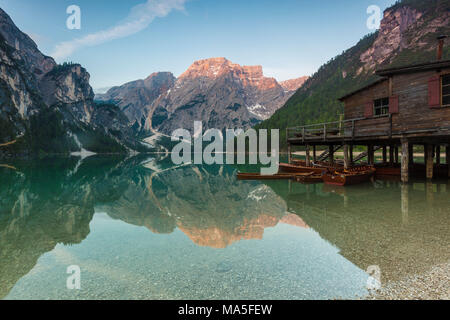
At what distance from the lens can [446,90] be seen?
2078cm

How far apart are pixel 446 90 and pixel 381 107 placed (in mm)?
5268

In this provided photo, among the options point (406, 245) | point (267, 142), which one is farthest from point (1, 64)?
point (406, 245)

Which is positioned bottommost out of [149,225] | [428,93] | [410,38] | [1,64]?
[149,225]

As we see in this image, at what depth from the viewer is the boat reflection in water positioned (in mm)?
6949

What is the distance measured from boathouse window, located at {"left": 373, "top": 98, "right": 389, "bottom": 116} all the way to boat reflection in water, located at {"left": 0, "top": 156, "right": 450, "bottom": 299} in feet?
31.3

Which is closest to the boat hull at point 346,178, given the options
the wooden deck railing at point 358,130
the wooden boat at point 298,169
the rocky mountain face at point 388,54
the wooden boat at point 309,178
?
the wooden boat at point 309,178

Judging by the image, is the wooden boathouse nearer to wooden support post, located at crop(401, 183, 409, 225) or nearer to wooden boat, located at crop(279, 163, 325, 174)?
wooden support post, located at crop(401, 183, 409, 225)

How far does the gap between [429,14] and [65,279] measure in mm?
234913

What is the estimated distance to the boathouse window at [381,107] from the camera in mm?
25283

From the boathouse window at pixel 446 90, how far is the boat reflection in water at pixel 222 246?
7279 mm

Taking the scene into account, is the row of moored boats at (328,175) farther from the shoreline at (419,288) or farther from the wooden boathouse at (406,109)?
the shoreline at (419,288)
